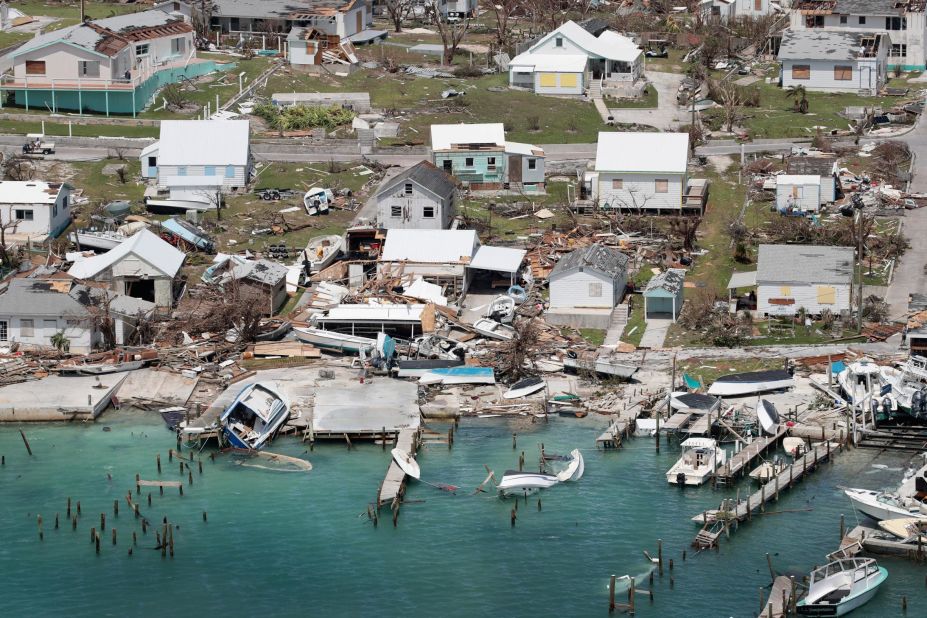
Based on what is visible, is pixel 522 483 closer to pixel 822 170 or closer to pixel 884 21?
pixel 822 170

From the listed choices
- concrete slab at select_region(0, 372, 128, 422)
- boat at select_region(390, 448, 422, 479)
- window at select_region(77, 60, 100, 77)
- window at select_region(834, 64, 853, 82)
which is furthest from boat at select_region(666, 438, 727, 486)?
window at select_region(834, 64, 853, 82)

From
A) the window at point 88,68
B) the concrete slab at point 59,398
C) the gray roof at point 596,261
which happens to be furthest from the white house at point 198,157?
the concrete slab at point 59,398

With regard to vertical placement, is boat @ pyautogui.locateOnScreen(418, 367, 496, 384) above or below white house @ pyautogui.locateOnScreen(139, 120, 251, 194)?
below

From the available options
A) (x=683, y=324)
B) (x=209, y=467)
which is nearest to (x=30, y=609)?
(x=209, y=467)

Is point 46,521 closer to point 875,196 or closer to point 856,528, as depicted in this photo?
point 856,528

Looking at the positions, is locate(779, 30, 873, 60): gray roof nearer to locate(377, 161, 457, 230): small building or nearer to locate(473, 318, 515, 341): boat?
locate(377, 161, 457, 230): small building

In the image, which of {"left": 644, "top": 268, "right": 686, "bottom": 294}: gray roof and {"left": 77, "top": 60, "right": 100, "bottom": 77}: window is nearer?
{"left": 644, "top": 268, "right": 686, "bottom": 294}: gray roof
